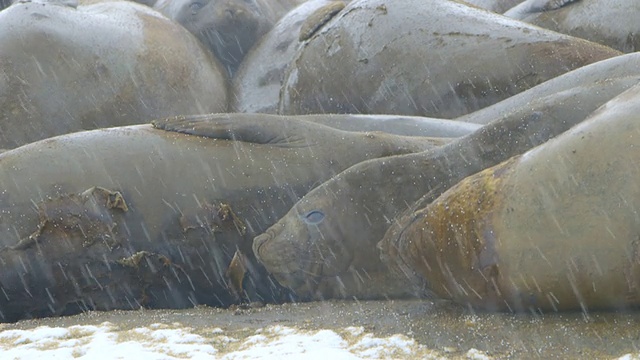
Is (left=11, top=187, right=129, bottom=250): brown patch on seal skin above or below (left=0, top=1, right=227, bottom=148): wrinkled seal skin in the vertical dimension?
below

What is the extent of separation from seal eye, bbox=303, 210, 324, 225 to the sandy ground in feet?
1.06

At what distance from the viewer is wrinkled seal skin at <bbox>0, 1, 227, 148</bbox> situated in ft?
21.9

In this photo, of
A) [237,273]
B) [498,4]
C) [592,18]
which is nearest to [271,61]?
[498,4]

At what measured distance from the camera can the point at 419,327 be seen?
11.1ft

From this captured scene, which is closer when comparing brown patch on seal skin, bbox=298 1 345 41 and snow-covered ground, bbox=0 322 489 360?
snow-covered ground, bbox=0 322 489 360

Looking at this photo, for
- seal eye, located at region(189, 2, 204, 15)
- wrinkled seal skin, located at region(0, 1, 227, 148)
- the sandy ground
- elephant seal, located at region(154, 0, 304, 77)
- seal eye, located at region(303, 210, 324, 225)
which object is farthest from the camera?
seal eye, located at region(189, 2, 204, 15)

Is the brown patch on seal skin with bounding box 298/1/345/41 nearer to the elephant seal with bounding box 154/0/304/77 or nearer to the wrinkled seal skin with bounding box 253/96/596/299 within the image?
the elephant seal with bounding box 154/0/304/77

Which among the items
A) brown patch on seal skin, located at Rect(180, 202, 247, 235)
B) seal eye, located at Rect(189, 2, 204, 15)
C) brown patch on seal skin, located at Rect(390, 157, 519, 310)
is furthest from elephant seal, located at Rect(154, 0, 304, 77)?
brown patch on seal skin, located at Rect(390, 157, 519, 310)

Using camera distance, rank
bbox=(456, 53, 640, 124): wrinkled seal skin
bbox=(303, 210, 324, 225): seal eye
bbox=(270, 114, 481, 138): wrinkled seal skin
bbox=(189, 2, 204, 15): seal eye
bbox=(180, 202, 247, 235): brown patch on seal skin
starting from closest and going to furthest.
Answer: bbox=(456, 53, 640, 124): wrinkled seal skin
bbox=(303, 210, 324, 225): seal eye
bbox=(180, 202, 247, 235): brown patch on seal skin
bbox=(270, 114, 481, 138): wrinkled seal skin
bbox=(189, 2, 204, 15): seal eye

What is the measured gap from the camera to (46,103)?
21.9 feet

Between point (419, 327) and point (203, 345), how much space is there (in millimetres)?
690

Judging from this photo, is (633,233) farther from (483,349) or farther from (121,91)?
(121,91)

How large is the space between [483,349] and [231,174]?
1.87 meters

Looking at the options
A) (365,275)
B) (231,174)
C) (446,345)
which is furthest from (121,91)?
(446,345)
